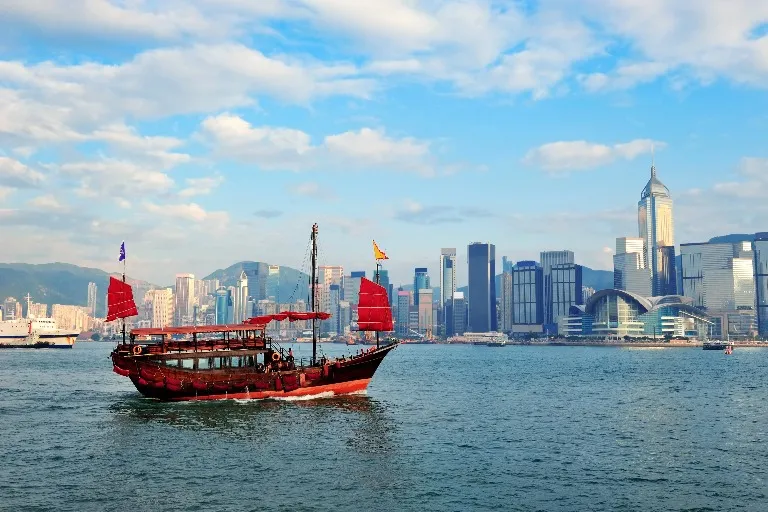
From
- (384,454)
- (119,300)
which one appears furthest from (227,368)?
(384,454)

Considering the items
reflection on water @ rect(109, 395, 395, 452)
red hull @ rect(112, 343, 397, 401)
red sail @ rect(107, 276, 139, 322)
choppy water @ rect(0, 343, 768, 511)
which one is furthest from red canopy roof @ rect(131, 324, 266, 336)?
choppy water @ rect(0, 343, 768, 511)

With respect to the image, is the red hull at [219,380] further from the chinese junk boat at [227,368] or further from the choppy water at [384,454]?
the choppy water at [384,454]

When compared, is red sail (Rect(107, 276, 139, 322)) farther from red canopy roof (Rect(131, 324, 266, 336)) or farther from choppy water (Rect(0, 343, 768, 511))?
Answer: choppy water (Rect(0, 343, 768, 511))

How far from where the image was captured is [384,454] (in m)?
43.0

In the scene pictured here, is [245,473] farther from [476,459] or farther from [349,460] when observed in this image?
[476,459]

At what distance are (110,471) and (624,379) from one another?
86.0 m

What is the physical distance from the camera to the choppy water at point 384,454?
33.1 m

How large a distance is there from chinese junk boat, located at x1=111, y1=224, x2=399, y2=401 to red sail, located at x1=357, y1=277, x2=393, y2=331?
12.3 feet

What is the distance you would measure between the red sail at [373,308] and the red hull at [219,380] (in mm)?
6361

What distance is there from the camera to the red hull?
65.1 metres

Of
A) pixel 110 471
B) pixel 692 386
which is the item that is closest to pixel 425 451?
pixel 110 471

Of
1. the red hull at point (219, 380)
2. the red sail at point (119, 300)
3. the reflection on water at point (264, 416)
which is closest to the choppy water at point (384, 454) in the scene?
the reflection on water at point (264, 416)

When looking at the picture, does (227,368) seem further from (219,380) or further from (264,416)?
(264,416)

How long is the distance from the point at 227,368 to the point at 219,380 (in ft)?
5.50
